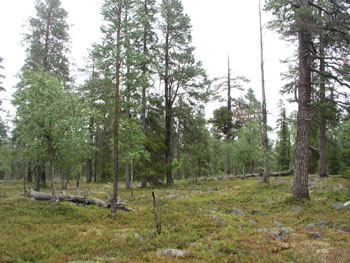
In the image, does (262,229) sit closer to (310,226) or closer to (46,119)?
(310,226)

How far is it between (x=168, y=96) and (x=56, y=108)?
42.7 feet

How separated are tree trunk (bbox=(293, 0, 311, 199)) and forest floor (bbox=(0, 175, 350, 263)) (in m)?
0.92

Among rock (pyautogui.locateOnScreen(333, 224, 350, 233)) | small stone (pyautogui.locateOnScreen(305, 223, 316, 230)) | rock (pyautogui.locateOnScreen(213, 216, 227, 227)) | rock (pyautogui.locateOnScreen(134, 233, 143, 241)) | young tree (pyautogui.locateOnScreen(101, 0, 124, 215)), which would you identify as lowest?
rock (pyautogui.locateOnScreen(134, 233, 143, 241))

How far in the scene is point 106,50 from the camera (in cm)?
1100

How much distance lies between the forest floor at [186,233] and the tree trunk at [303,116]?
36.3 inches

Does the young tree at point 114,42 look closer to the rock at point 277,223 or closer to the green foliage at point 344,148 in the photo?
the rock at point 277,223

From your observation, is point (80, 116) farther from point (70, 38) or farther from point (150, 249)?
point (70, 38)

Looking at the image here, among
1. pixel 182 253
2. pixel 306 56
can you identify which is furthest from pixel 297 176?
pixel 182 253

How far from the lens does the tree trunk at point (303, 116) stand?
464 inches

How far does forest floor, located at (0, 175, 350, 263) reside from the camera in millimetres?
6121

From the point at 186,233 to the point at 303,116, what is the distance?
8.83 metres

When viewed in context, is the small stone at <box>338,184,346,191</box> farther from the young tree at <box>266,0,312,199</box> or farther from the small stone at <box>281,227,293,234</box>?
the small stone at <box>281,227,293,234</box>

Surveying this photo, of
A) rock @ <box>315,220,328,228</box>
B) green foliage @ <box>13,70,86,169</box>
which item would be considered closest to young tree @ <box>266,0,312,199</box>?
rock @ <box>315,220,328,228</box>

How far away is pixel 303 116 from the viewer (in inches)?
480
